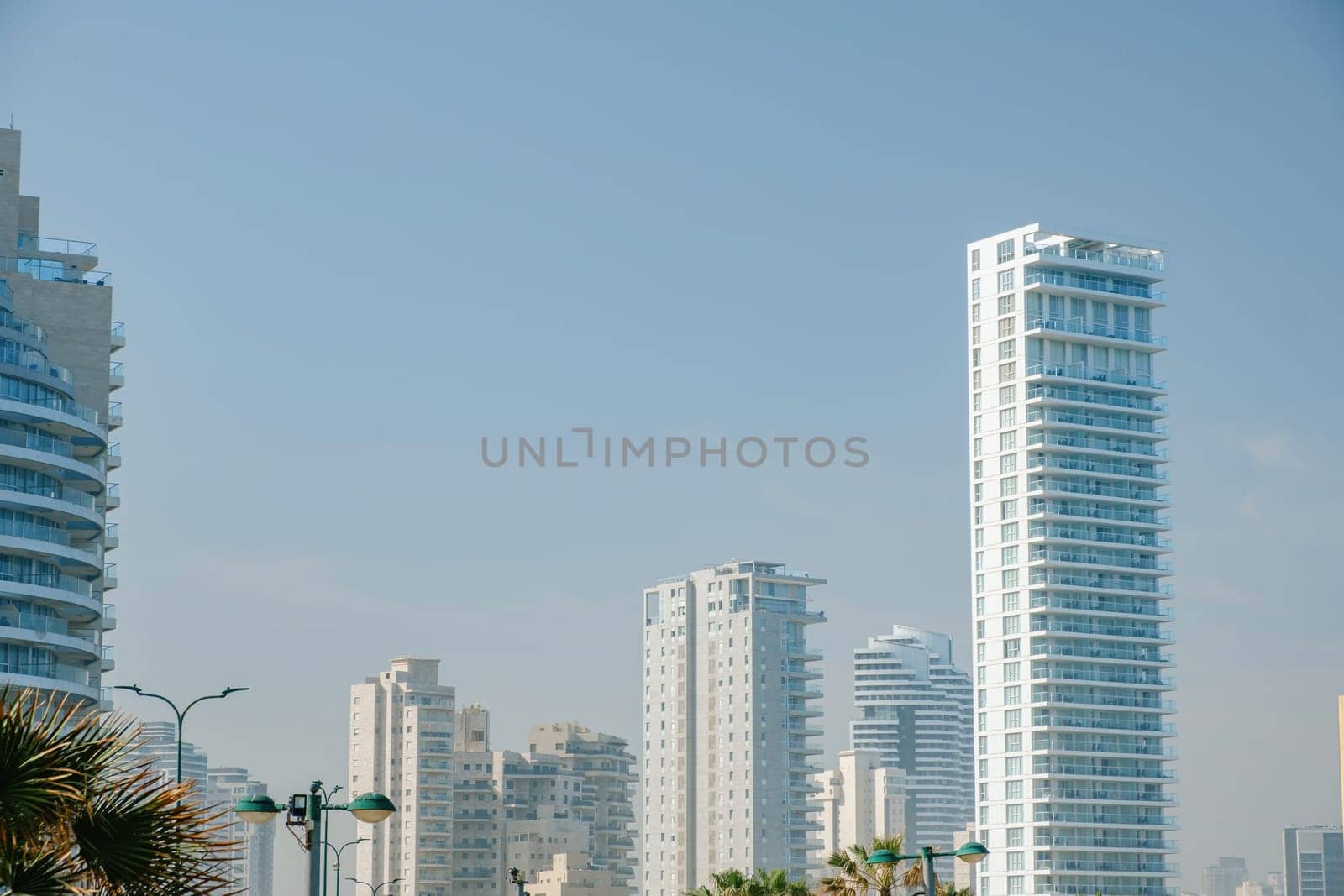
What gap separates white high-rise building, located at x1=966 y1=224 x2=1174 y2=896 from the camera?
137 metres

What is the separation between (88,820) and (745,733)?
172 meters

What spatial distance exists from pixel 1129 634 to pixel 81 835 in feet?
420

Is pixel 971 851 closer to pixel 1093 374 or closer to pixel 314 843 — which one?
pixel 314 843

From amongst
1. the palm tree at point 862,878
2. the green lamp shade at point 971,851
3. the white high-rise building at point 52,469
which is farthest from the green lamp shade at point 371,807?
the white high-rise building at point 52,469

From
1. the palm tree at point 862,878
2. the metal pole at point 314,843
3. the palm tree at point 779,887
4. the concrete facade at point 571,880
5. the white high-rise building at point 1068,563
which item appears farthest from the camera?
the concrete facade at point 571,880

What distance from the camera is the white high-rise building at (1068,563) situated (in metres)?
137

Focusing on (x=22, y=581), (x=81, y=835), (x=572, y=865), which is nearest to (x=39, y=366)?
(x=22, y=581)

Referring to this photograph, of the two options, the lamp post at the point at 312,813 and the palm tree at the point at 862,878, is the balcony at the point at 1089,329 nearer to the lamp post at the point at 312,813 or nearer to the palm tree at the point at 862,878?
the palm tree at the point at 862,878

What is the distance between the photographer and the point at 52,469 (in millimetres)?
96062

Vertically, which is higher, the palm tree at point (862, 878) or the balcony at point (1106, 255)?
the balcony at point (1106, 255)

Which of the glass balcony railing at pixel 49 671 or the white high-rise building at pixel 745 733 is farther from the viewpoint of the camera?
the white high-rise building at pixel 745 733

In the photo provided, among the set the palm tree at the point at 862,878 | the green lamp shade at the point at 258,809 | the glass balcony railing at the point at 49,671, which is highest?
the glass balcony railing at the point at 49,671

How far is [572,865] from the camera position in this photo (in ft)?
604

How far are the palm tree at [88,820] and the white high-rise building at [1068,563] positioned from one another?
122 m
